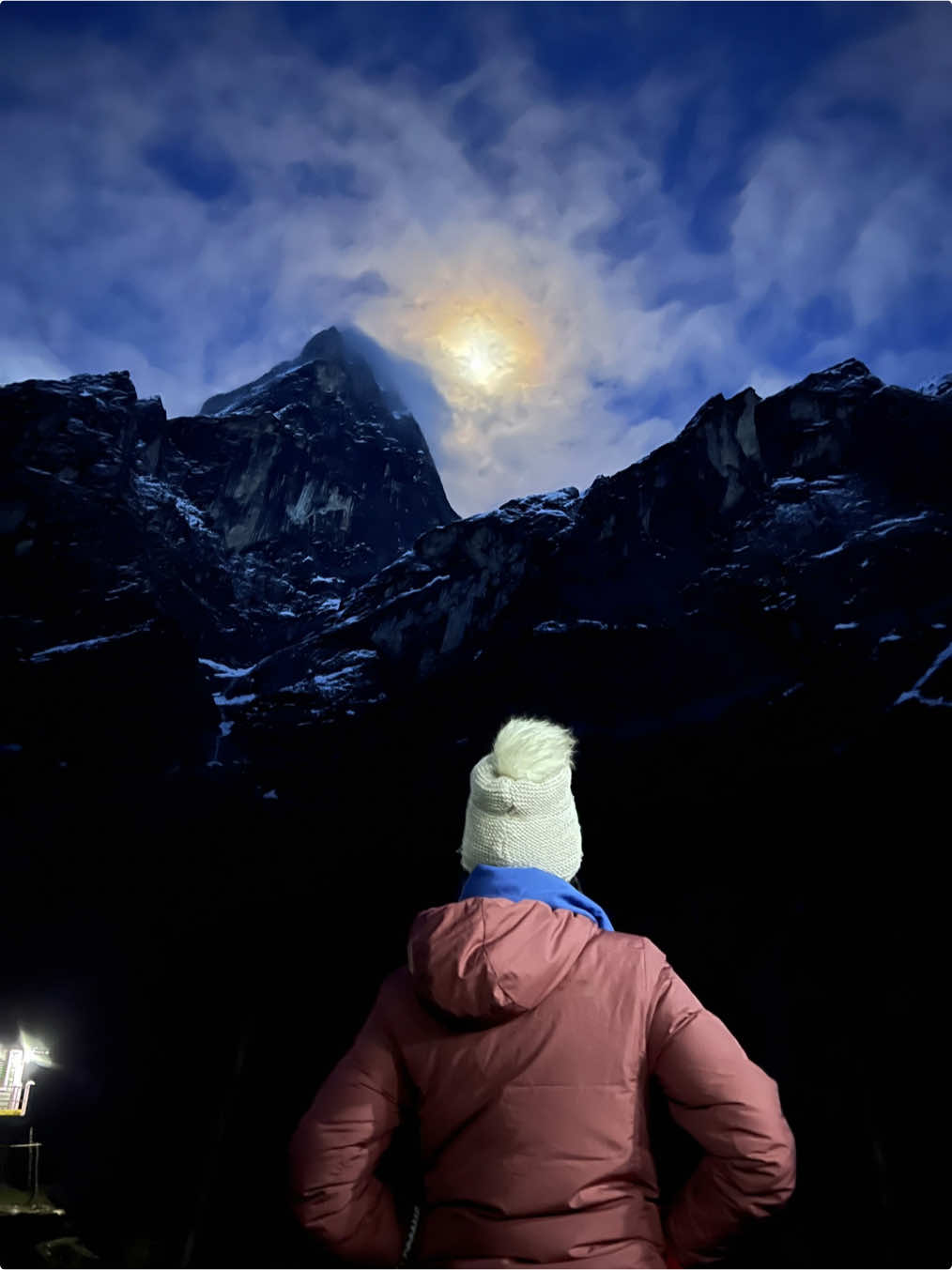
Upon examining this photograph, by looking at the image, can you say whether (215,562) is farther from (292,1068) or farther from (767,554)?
(292,1068)

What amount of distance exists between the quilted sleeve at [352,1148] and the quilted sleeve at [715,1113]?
0.71 meters

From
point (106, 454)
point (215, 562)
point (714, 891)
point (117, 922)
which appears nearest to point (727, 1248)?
point (714, 891)

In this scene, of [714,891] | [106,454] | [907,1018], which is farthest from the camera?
[106,454]

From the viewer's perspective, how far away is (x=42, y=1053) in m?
10.0

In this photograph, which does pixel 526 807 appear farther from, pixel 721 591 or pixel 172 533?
pixel 172 533

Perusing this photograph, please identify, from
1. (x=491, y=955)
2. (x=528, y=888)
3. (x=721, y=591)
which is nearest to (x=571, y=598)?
(x=721, y=591)

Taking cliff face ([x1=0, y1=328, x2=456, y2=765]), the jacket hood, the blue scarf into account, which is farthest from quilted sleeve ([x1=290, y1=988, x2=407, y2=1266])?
cliff face ([x1=0, y1=328, x2=456, y2=765])

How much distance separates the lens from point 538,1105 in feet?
6.14

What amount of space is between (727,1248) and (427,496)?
469ft

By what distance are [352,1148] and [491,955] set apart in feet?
2.27

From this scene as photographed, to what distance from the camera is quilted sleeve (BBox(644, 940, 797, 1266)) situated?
185cm

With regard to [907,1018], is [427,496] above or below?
above

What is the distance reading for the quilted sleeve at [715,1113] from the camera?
1.85 m

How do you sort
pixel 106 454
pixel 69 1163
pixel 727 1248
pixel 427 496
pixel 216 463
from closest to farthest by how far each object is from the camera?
pixel 727 1248 < pixel 69 1163 < pixel 106 454 < pixel 216 463 < pixel 427 496
